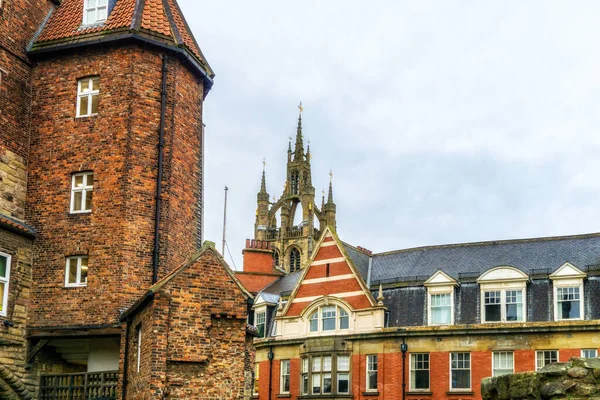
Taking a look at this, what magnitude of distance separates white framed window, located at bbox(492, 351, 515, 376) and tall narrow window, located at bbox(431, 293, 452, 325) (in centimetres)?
288

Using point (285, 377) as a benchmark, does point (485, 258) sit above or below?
above

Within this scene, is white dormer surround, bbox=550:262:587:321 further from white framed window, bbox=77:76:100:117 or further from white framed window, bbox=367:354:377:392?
white framed window, bbox=77:76:100:117

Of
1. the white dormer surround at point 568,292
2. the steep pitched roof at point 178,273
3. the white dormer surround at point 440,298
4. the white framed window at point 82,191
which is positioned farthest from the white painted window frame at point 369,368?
the steep pitched roof at point 178,273

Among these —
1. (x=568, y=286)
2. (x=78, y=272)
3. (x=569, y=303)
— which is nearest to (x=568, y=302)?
(x=569, y=303)

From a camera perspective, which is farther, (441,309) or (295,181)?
(295,181)

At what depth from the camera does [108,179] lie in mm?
26453

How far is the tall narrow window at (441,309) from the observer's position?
4228 centimetres

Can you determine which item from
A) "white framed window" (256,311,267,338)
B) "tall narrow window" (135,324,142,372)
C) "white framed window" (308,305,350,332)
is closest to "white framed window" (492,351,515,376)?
"white framed window" (308,305,350,332)

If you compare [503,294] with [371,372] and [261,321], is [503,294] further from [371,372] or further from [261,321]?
[261,321]

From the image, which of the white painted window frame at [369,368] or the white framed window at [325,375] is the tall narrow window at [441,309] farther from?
the white framed window at [325,375]

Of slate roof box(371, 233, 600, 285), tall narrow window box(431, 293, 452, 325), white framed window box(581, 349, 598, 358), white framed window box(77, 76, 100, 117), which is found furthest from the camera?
tall narrow window box(431, 293, 452, 325)

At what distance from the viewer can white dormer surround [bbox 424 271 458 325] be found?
42.3 metres

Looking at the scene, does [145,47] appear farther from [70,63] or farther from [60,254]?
[60,254]

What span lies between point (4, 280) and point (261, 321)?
25.0m
